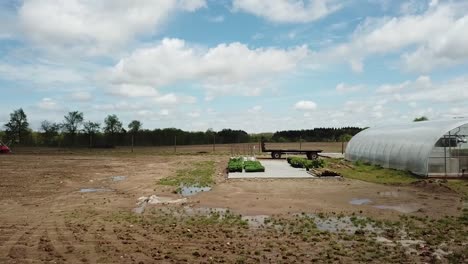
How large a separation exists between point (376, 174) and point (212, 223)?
15.6m

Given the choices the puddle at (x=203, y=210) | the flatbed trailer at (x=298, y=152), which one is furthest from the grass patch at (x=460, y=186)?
the flatbed trailer at (x=298, y=152)

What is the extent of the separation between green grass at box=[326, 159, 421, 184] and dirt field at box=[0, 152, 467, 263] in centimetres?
195

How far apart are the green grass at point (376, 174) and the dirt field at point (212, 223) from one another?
195 cm

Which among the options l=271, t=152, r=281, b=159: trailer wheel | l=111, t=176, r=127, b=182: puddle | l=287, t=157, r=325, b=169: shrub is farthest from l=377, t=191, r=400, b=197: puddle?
l=271, t=152, r=281, b=159: trailer wheel

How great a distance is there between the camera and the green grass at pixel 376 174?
20906 millimetres

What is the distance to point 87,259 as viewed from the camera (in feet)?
25.3

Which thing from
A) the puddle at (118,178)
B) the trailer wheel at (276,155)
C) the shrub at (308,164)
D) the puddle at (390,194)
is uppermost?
the trailer wheel at (276,155)

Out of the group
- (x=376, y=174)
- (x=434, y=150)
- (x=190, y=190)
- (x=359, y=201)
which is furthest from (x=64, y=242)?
(x=376, y=174)

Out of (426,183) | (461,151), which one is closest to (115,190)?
(426,183)

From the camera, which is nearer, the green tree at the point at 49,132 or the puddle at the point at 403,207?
the puddle at the point at 403,207

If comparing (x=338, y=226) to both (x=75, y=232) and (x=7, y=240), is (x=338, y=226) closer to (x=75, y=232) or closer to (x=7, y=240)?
(x=75, y=232)

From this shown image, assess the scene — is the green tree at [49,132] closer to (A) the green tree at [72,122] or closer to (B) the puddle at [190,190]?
(A) the green tree at [72,122]

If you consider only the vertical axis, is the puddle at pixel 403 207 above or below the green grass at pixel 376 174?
below

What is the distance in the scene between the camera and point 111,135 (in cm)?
6994
